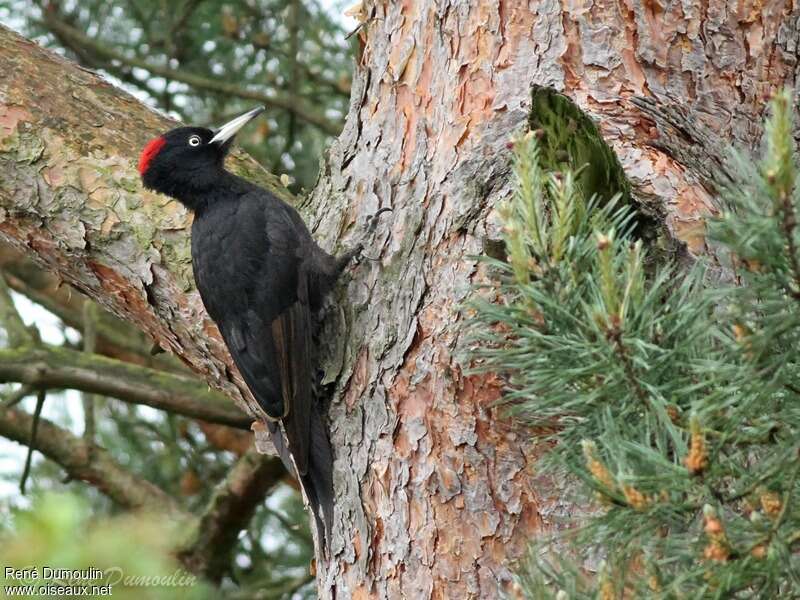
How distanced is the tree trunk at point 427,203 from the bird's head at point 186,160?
7 cm

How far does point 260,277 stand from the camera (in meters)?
3.74

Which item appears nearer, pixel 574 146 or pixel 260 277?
pixel 574 146

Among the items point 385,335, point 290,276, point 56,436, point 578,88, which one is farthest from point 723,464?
point 56,436

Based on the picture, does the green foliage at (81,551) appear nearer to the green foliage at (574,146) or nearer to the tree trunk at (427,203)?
the tree trunk at (427,203)

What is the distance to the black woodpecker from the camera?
306cm

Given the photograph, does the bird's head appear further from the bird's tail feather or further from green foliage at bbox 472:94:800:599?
green foliage at bbox 472:94:800:599

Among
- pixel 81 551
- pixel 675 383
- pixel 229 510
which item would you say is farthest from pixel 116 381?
pixel 675 383

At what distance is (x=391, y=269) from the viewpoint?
2869mm

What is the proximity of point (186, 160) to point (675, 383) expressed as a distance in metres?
2.43

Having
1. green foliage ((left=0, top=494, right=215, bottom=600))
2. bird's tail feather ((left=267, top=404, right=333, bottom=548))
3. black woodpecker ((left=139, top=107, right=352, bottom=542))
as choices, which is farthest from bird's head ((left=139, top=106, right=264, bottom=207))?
green foliage ((left=0, top=494, right=215, bottom=600))

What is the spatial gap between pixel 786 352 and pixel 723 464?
180mm

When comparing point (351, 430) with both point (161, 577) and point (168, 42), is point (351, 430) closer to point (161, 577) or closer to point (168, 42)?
point (161, 577)

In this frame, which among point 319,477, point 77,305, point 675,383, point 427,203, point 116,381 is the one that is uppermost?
point 427,203

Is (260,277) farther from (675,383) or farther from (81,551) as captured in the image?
(675,383)
